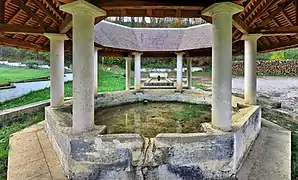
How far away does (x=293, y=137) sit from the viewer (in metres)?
6.08

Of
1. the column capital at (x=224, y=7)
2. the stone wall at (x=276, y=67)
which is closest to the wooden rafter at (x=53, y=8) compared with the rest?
the column capital at (x=224, y=7)

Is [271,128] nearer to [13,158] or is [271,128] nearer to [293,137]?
[293,137]

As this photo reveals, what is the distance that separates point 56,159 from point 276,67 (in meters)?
24.4

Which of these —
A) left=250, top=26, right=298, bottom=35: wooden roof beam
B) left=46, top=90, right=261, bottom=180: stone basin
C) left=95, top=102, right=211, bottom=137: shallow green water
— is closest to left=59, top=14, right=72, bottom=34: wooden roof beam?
left=95, top=102, right=211, bottom=137: shallow green water

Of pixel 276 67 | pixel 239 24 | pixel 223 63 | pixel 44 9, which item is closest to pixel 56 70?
pixel 44 9

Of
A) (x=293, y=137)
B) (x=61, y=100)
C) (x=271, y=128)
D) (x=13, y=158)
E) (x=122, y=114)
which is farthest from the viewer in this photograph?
(x=122, y=114)

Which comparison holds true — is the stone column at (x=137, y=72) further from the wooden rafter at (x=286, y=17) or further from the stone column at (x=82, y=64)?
the stone column at (x=82, y=64)

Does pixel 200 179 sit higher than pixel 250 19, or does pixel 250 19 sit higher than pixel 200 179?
pixel 250 19

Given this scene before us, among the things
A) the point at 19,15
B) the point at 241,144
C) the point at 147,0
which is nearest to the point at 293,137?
the point at 241,144

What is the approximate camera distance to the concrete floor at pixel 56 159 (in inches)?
153

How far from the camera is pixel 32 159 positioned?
444 cm

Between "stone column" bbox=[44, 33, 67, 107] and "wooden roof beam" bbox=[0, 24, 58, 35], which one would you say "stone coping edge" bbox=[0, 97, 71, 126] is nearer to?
"stone column" bbox=[44, 33, 67, 107]

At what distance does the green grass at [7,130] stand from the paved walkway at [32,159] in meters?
0.24

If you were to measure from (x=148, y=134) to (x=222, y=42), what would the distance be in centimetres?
271
